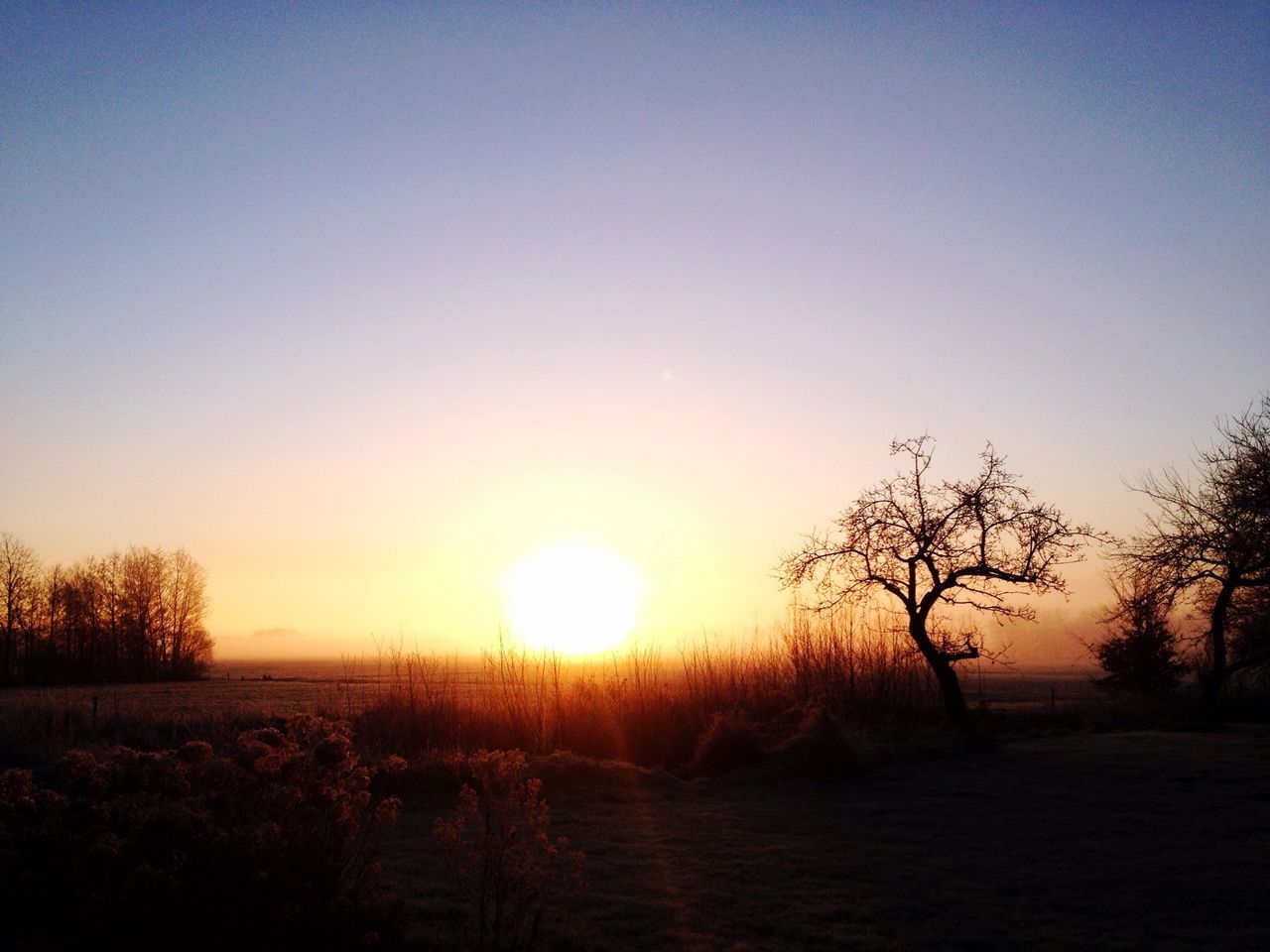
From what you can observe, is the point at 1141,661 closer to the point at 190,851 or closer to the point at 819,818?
the point at 819,818

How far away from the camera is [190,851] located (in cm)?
430

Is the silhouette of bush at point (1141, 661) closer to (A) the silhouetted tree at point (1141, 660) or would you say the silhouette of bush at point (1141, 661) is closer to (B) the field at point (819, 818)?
(A) the silhouetted tree at point (1141, 660)

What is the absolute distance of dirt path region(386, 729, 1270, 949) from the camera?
17.5 feet

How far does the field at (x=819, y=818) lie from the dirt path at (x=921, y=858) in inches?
1.1

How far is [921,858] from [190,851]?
5303 mm

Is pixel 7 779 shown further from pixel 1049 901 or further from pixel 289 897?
pixel 1049 901

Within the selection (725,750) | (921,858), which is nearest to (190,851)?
(921,858)

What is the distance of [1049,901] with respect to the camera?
231 inches

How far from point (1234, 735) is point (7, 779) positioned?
53.6ft

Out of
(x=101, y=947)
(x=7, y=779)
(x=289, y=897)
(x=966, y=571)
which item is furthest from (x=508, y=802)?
(x=966, y=571)

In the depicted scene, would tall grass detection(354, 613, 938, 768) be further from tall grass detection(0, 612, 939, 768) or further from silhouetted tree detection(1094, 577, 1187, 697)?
silhouetted tree detection(1094, 577, 1187, 697)

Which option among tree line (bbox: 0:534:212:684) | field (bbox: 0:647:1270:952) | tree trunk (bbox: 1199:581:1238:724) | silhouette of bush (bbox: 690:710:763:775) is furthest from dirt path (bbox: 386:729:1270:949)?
tree line (bbox: 0:534:212:684)

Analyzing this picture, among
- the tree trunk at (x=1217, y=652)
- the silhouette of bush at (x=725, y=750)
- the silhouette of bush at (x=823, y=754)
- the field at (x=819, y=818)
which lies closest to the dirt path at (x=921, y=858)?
the field at (x=819, y=818)

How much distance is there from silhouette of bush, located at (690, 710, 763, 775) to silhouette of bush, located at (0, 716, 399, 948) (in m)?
8.26
